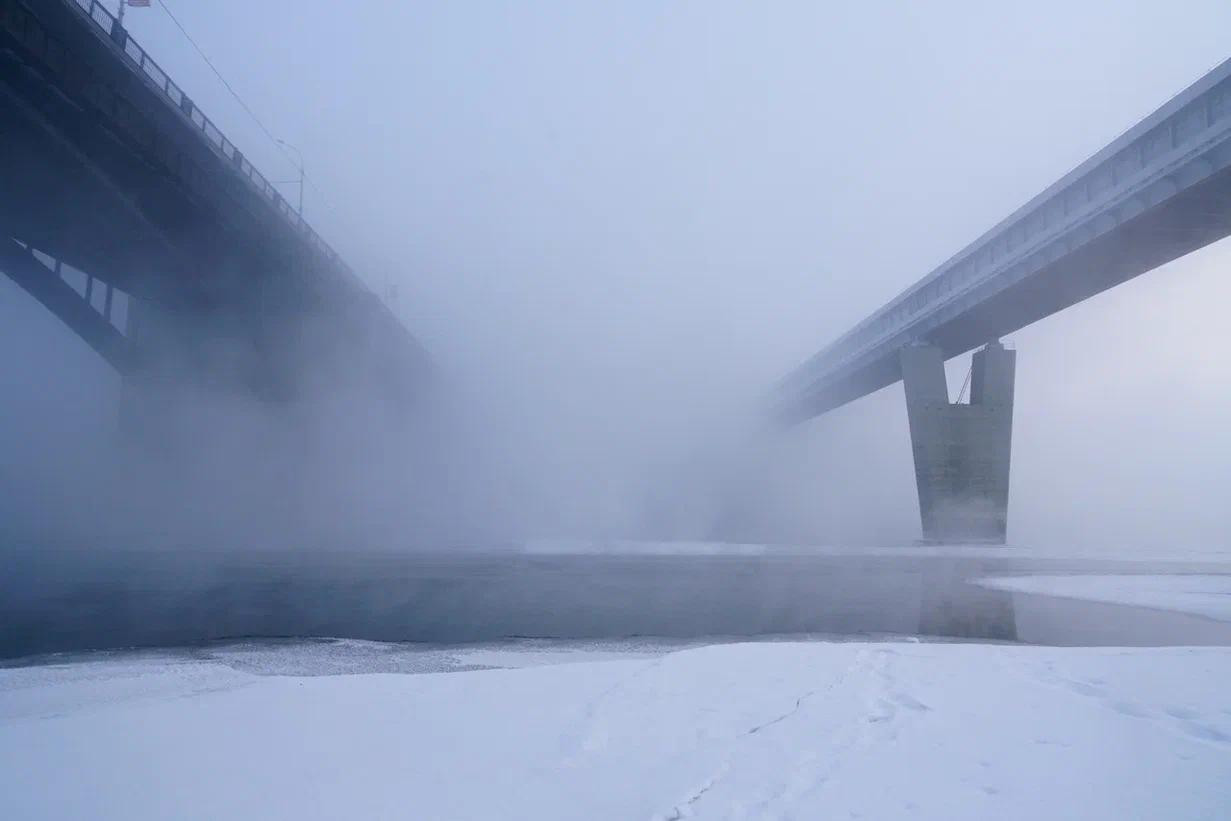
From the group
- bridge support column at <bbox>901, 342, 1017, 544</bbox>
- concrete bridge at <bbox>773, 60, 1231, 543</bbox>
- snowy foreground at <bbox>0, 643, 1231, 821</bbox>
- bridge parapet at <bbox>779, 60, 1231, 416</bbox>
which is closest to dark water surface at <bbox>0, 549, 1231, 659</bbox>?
snowy foreground at <bbox>0, 643, 1231, 821</bbox>

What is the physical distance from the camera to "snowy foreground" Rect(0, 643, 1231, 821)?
4.69 metres

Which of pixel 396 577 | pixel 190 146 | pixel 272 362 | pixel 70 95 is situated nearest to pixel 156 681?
pixel 396 577

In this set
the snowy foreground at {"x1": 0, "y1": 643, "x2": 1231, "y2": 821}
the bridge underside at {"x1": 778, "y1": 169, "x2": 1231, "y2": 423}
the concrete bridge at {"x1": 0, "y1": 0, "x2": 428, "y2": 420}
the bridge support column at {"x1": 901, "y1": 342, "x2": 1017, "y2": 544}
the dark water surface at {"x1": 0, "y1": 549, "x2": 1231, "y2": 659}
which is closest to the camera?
the snowy foreground at {"x1": 0, "y1": 643, "x2": 1231, "y2": 821}

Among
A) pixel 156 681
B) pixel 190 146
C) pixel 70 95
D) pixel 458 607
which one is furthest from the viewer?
pixel 190 146

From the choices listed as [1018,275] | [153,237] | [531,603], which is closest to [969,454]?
[1018,275]

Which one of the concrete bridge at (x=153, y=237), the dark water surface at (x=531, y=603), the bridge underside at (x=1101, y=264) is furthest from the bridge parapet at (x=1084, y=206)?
the concrete bridge at (x=153, y=237)

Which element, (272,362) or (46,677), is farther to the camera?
(272,362)

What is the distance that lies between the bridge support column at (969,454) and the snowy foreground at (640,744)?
38.0 metres

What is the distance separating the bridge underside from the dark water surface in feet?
43.0

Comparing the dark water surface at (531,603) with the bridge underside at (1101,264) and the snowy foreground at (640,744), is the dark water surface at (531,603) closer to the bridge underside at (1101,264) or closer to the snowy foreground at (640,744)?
the snowy foreground at (640,744)

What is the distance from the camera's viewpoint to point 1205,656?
28.6 ft

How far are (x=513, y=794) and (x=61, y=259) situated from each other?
47.6 meters

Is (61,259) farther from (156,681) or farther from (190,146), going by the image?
(156,681)

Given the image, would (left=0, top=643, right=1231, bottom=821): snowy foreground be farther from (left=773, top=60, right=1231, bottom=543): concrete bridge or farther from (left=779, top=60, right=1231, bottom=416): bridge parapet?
(left=773, top=60, right=1231, bottom=543): concrete bridge
